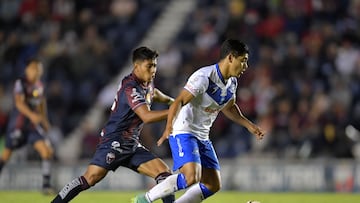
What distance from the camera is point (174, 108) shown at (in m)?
8.84

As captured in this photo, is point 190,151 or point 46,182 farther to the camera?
point 46,182

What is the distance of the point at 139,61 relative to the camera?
9617 mm

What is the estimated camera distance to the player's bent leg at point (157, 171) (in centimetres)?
967

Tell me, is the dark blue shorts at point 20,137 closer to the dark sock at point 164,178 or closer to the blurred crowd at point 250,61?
the blurred crowd at point 250,61

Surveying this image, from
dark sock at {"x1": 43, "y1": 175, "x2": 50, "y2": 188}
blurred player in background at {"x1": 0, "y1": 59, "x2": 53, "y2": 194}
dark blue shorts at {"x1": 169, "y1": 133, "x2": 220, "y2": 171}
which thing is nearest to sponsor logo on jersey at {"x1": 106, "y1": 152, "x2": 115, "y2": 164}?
dark blue shorts at {"x1": 169, "y1": 133, "x2": 220, "y2": 171}

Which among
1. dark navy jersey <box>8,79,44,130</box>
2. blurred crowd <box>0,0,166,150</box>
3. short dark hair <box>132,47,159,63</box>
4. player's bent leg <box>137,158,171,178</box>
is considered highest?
blurred crowd <box>0,0,166,150</box>

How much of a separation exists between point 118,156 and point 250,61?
9486 mm

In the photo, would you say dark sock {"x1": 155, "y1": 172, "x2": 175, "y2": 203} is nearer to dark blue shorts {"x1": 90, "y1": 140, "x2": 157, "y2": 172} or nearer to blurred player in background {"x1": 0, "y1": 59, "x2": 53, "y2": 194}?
dark blue shorts {"x1": 90, "y1": 140, "x2": 157, "y2": 172}

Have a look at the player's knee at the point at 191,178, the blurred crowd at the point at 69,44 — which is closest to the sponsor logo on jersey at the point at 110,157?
the player's knee at the point at 191,178

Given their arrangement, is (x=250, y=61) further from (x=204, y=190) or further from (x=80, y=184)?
(x=80, y=184)

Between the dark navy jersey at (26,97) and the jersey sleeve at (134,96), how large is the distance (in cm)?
456

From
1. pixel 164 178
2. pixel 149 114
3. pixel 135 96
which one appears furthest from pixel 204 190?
pixel 135 96

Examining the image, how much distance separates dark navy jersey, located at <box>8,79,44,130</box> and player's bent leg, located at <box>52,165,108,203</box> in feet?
14.3

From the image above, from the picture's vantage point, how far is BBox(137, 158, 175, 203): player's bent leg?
9.67 metres
